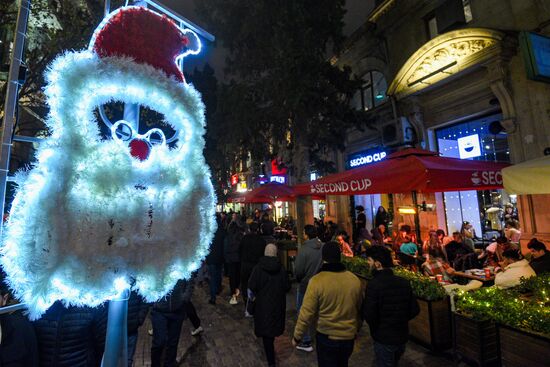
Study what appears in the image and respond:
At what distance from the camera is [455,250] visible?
8.43 m

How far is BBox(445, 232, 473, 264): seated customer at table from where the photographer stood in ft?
27.3

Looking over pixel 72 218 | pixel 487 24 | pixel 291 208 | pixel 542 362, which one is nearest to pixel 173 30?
pixel 72 218

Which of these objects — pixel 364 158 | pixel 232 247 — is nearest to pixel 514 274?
pixel 232 247

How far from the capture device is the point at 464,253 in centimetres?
828

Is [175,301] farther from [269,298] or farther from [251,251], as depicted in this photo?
[251,251]

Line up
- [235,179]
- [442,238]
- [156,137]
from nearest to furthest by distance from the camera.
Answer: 1. [156,137]
2. [442,238]
3. [235,179]

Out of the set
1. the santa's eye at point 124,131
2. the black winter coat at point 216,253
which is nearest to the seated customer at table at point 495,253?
the black winter coat at point 216,253

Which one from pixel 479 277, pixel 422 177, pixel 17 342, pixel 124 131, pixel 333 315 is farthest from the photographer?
pixel 479 277

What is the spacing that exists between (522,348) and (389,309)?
6.22ft

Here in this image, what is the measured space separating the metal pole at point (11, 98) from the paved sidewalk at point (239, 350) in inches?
174

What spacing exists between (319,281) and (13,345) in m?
3.00

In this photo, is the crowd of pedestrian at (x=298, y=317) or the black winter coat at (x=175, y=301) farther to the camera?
the black winter coat at (x=175, y=301)

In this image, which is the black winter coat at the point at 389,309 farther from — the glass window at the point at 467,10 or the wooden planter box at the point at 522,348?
the glass window at the point at 467,10

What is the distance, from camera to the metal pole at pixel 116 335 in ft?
6.51
